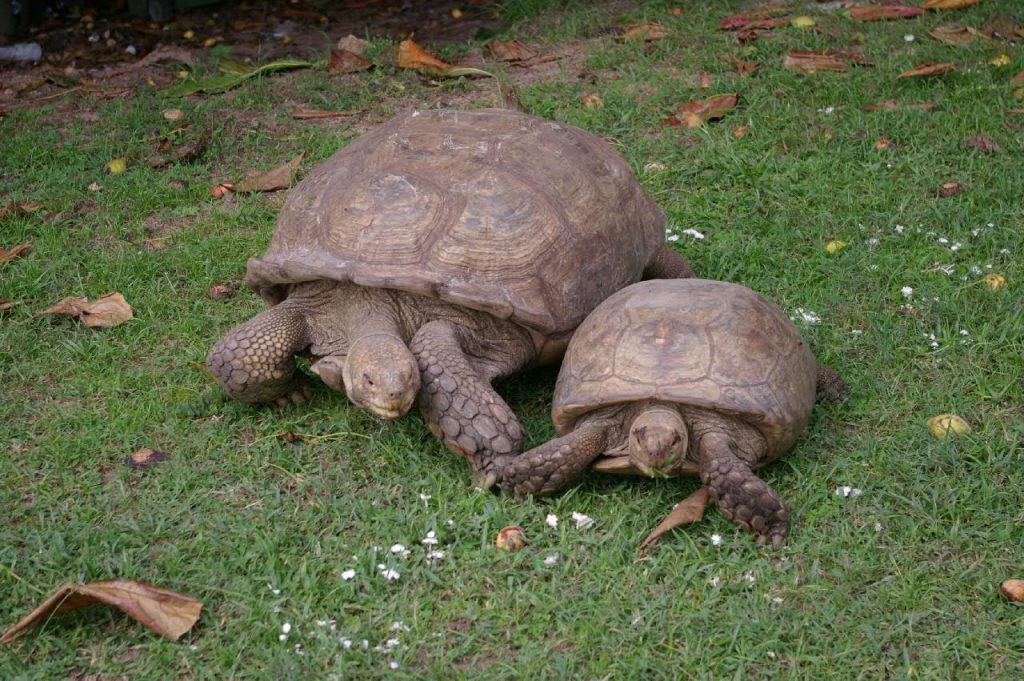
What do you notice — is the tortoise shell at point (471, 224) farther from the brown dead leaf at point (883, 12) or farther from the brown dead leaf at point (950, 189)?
the brown dead leaf at point (883, 12)

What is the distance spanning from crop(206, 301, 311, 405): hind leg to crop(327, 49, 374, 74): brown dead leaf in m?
3.65

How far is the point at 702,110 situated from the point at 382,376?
11.3ft

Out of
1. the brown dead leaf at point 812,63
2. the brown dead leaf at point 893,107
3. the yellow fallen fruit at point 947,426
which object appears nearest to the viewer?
the yellow fallen fruit at point 947,426

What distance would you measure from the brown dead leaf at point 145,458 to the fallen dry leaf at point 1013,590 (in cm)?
282

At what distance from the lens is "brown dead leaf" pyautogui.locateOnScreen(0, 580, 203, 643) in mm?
3223

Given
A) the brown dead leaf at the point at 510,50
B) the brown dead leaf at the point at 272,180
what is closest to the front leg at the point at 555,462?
the brown dead leaf at the point at 272,180

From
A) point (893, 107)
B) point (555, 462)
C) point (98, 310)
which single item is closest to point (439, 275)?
point (555, 462)

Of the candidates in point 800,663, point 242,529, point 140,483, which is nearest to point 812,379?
point 800,663

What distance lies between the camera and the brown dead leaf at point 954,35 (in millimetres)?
7012

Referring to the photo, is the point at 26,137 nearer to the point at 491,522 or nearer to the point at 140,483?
the point at 140,483

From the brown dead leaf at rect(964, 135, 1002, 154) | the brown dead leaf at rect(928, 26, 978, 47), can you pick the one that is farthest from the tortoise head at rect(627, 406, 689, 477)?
the brown dead leaf at rect(928, 26, 978, 47)

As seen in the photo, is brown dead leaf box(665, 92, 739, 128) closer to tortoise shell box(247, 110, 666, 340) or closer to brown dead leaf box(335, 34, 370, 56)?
tortoise shell box(247, 110, 666, 340)

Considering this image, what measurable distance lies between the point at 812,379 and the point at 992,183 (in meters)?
2.29

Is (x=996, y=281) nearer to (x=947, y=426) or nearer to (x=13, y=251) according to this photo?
(x=947, y=426)
